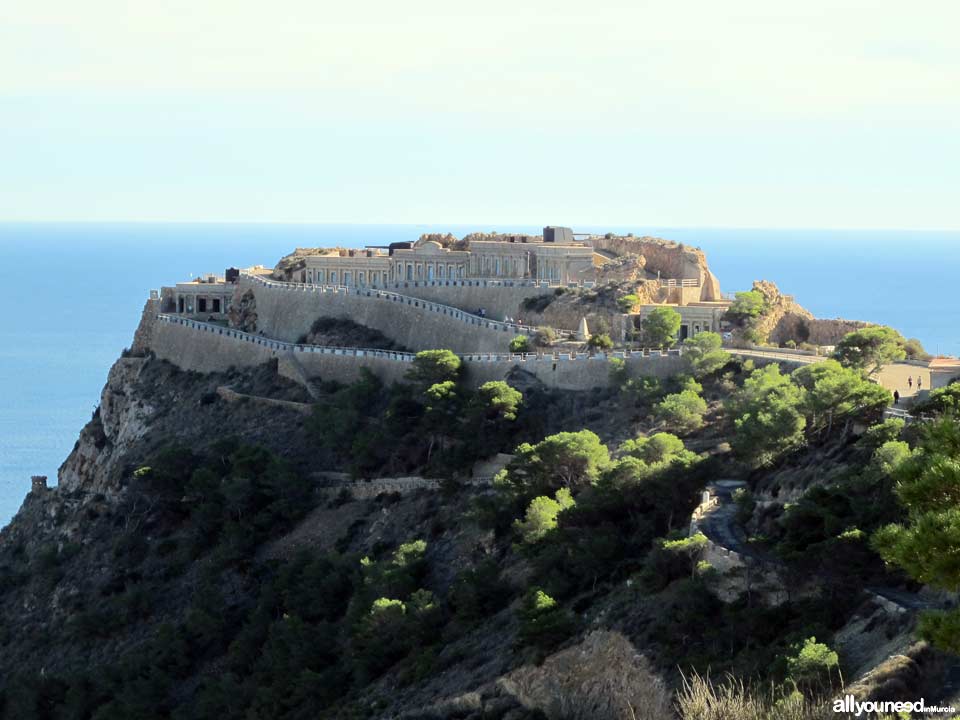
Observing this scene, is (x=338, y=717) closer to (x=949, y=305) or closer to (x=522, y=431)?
(x=522, y=431)

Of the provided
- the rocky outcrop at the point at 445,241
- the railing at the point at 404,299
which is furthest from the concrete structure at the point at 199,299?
the rocky outcrop at the point at 445,241

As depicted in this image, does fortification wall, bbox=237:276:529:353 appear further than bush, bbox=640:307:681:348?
Yes

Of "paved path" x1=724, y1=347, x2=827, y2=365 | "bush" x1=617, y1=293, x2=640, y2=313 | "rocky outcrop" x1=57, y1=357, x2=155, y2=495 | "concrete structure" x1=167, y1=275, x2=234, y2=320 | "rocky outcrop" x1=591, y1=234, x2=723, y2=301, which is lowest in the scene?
"rocky outcrop" x1=57, y1=357, x2=155, y2=495

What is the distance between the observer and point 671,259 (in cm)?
7550

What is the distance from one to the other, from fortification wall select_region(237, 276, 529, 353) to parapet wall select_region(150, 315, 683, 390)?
75.7 inches

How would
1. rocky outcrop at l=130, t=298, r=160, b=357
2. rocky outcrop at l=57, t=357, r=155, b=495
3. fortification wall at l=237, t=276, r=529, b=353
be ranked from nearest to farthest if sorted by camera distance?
1. fortification wall at l=237, t=276, r=529, b=353
2. rocky outcrop at l=57, t=357, r=155, b=495
3. rocky outcrop at l=130, t=298, r=160, b=357

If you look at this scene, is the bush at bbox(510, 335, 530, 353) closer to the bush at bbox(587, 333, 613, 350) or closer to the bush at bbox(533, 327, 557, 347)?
the bush at bbox(533, 327, 557, 347)

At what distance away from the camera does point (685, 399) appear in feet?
194

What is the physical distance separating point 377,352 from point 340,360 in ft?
5.26

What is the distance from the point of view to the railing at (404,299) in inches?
2788

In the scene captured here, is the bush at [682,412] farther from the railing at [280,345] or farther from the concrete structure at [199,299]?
the concrete structure at [199,299]

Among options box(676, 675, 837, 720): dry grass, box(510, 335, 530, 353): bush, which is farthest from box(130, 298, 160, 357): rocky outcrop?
box(676, 675, 837, 720): dry grass

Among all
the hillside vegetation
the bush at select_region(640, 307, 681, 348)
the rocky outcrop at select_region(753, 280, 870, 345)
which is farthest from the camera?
the rocky outcrop at select_region(753, 280, 870, 345)

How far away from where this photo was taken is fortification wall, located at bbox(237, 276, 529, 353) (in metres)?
71.7
